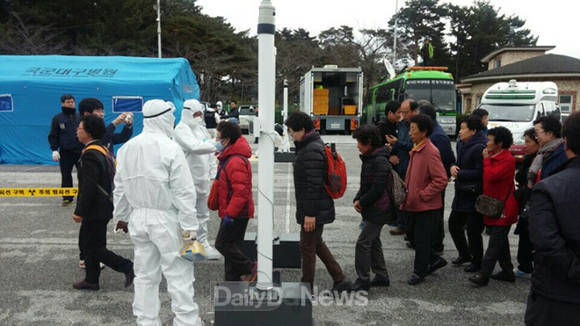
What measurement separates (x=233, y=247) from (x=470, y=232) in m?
A: 2.56

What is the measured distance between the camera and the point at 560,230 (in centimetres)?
208

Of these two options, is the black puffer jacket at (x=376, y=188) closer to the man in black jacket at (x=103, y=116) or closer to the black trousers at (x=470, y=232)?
the black trousers at (x=470, y=232)

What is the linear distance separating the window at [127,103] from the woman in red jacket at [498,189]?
406 inches

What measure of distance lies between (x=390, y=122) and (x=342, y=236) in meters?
1.75

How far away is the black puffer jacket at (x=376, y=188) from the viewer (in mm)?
4133

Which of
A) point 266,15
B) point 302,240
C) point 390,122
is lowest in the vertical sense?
point 302,240

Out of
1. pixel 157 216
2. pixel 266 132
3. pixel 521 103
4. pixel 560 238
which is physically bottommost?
pixel 157 216

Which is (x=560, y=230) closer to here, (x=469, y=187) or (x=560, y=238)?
(x=560, y=238)

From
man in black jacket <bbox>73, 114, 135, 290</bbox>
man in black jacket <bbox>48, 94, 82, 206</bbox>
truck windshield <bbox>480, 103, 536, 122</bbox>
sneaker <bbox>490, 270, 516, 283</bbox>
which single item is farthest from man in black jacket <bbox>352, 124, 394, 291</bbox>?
truck windshield <bbox>480, 103, 536, 122</bbox>

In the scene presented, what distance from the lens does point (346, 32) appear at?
44688mm

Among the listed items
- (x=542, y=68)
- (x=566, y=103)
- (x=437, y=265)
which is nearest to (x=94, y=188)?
(x=437, y=265)

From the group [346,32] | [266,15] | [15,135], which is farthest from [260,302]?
[346,32]

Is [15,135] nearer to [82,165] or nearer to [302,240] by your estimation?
[82,165]

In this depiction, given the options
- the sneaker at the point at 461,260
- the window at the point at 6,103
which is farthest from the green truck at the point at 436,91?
the sneaker at the point at 461,260
